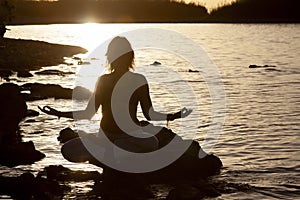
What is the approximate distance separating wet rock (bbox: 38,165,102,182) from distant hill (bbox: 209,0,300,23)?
152 meters

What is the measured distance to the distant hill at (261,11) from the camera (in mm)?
164038

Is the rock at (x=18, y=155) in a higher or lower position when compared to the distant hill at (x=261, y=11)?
lower

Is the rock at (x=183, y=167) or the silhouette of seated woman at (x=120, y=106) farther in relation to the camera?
the rock at (x=183, y=167)

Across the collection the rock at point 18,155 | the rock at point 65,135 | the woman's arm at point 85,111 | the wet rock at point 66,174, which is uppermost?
the woman's arm at point 85,111

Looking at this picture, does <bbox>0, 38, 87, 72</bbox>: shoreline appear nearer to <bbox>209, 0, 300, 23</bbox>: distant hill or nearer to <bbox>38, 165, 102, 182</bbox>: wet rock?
<bbox>38, 165, 102, 182</bbox>: wet rock

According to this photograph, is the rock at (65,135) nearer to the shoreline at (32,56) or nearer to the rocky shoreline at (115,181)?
the rocky shoreline at (115,181)

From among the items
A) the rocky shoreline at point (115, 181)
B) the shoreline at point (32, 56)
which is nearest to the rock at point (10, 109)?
the rocky shoreline at point (115, 181)

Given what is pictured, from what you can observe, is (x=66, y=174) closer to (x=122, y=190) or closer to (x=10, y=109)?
(x=122, y=190)

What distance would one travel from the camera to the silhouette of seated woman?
10.7 metres

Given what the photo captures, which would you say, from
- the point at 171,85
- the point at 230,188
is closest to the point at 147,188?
the point at 230,188

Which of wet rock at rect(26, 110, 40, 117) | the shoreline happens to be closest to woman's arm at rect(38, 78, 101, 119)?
wet rock at rect(26, 110, 40, 117)

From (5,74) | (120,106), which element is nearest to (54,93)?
(5,74)

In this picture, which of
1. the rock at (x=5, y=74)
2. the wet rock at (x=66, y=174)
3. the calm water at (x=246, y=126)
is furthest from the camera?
the rock at (x=5, y=74)

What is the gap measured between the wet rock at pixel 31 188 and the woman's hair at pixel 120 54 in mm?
2844
